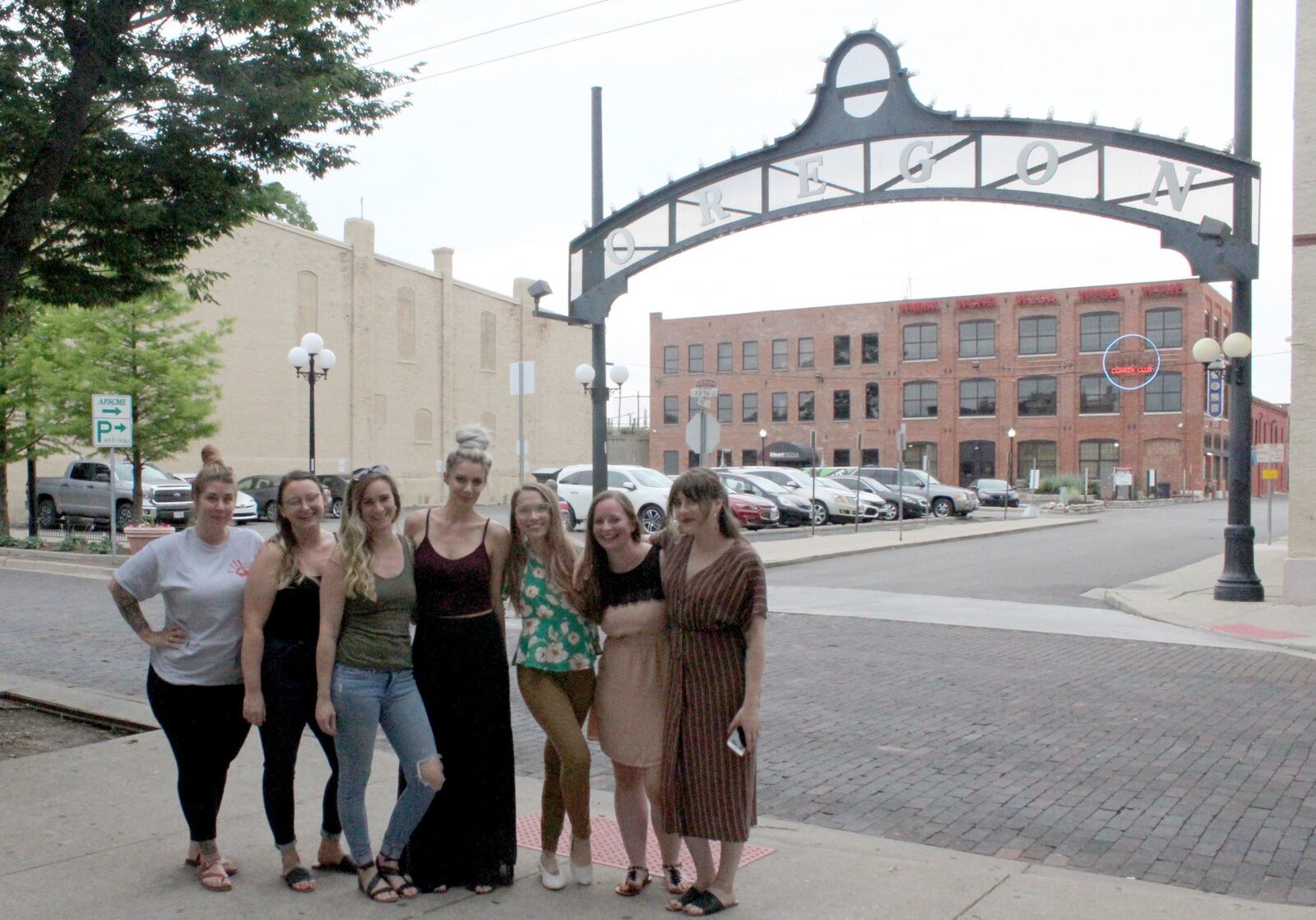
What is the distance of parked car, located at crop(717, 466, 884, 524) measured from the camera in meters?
34.2

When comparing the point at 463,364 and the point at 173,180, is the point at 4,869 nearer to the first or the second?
the point at 173,180

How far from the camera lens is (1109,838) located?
5531 millimetres

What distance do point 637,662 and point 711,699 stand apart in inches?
14.2

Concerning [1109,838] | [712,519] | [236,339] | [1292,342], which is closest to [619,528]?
[712,519]

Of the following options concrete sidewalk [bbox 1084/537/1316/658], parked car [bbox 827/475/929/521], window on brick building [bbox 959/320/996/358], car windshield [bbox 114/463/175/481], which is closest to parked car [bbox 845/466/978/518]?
parked car [bbox 827/475/929/521]

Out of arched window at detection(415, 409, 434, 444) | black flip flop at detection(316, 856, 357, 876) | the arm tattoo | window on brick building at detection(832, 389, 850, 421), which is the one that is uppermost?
window on brick building at detection(832, 389, 850, 421)

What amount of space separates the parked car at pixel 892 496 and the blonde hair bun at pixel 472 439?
1357 inches

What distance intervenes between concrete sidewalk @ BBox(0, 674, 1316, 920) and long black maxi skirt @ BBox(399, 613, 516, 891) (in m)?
0.13

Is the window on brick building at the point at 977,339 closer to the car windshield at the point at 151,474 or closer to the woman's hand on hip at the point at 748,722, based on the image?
the car windshield at the point at 151,474

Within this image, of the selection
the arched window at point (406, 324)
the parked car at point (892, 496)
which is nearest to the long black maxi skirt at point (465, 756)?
the parked car at point (892, 496)

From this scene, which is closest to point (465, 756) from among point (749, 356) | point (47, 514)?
point (47, 514)

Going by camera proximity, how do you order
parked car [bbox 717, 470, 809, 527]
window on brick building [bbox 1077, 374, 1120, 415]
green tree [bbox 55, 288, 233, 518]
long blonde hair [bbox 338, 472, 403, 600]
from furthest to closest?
window on brick building [bbox 1077, 374, 1120, 415], parked car [bbox 717, 470, 809, 527], green tree [bbox 55, 288, 233, 518], long blonde hair [bbox 338, 472, 403, 600]

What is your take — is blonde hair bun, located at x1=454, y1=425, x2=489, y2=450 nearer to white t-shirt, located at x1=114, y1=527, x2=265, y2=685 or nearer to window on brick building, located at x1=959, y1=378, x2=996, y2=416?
white t-shirt, located at x1=114, y1=527, x2=265, y2=685

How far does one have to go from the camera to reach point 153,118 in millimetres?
7977
